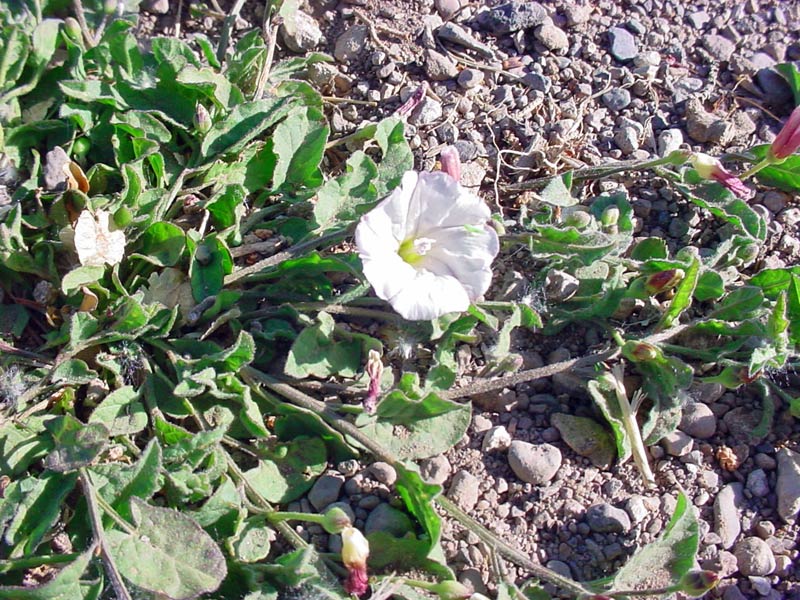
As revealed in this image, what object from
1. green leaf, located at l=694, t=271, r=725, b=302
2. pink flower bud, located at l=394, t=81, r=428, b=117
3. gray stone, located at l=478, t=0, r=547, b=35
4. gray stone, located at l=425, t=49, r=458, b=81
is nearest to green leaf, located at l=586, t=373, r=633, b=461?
green leaf, located at l=694, t=271, r=725, b=302

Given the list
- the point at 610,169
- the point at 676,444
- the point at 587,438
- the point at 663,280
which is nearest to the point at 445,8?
the point at 610,169

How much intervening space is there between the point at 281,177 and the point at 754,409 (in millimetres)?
2100

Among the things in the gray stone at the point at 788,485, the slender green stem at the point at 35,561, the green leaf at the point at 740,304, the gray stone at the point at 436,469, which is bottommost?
the gray stone at the point at 788,485

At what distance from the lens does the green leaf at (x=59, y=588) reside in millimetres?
2416

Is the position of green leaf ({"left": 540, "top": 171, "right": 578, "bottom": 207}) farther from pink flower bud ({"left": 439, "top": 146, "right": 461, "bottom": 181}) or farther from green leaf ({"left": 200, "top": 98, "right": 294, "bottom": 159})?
green leaf ({"left": 200, "top": 98, "right": 294, "bottom": 159})

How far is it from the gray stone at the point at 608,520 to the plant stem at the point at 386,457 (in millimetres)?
290

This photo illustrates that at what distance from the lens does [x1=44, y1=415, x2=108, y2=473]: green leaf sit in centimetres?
272

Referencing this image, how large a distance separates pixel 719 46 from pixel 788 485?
232 centimetres

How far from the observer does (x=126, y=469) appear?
2.72 m

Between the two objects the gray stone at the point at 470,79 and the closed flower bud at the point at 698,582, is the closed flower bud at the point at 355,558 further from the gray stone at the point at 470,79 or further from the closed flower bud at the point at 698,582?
the gray stone at the point at 470,79

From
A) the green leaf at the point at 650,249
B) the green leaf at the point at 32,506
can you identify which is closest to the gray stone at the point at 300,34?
the green leaf at the point at 650,249

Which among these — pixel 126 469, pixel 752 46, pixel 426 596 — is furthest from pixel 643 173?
pixel 126 469

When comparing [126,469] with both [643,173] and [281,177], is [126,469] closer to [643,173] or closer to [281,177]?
[281,177]

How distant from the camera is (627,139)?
13.1 feet
